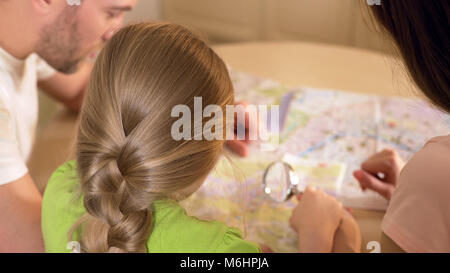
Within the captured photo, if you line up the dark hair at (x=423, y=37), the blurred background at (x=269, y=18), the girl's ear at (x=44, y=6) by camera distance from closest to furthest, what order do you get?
the dark hair at (x=423, y=37)
the girl's ear at (x=44, y=6)
the blurred background at (x=269, y=18)

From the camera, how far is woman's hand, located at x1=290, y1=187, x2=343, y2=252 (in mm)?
874

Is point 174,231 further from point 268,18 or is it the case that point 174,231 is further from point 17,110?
point 268,18

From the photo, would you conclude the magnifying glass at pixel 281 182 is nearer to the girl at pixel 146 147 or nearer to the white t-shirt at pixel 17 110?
the girl at pixel 146 147

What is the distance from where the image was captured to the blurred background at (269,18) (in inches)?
97.5

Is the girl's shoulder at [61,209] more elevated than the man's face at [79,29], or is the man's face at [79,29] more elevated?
the man's face at [79,29]

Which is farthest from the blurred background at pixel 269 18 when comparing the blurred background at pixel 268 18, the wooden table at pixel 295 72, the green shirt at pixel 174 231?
the green shirt at pixel 174 231

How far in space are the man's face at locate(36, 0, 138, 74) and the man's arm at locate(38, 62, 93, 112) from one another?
0.25 m

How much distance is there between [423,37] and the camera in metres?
0.66

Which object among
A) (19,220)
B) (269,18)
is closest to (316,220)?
(19,220)

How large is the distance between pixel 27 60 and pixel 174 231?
0.57 metres

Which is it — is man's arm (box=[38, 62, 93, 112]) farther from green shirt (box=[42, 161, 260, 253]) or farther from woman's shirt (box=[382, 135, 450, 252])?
woman's shirt (box=[382, 135, 450, 252])

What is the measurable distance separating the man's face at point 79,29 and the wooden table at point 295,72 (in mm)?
215
